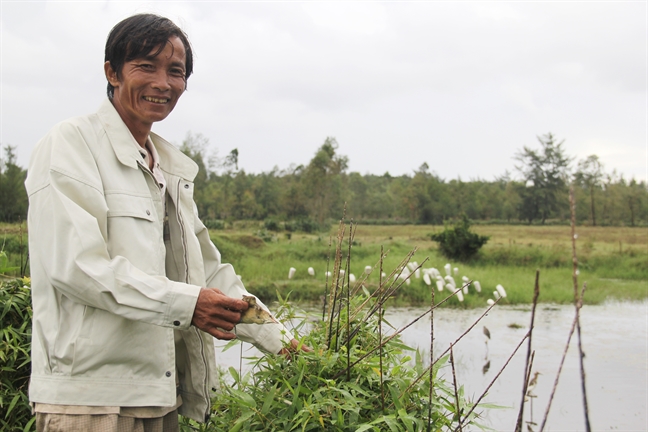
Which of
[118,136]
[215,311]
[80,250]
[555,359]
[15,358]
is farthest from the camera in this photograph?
[555,359]

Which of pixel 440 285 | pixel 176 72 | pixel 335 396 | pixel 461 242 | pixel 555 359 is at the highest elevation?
pixel 176 72

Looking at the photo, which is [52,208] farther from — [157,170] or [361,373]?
[361,373]

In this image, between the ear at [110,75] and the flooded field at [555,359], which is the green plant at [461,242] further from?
the ear at [110,75]

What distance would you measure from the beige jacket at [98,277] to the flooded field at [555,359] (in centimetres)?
296

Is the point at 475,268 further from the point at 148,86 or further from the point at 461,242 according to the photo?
the point at 148,86

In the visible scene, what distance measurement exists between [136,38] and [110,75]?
0.54 ft

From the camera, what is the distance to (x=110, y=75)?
70.3 inches

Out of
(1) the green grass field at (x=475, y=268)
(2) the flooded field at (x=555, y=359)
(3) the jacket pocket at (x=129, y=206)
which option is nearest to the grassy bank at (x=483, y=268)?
(1) the green grass field at (x=475, y=268)

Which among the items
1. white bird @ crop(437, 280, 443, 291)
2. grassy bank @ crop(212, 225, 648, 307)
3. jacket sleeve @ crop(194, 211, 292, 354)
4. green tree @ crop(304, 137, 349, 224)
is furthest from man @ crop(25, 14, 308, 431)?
green tree @ crop(304, 137, 349, 224)

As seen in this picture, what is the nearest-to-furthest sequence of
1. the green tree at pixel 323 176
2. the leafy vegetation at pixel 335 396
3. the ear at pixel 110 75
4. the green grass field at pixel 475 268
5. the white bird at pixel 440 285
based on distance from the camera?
1. the leafy vegetation at pixel 335 396
2. the ear at pixel 110 75
3. the white bird at pixel 440 285
4. the green grass field at pixel 475 268
5. the green tree at pixel 323 176

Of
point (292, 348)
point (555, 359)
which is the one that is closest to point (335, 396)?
point (292, 348)

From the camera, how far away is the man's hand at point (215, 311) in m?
1.50

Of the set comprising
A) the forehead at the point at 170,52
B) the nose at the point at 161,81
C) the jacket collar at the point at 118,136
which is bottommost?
the jacket collar at the point at 118,136

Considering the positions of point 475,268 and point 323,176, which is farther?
point 323,176
